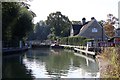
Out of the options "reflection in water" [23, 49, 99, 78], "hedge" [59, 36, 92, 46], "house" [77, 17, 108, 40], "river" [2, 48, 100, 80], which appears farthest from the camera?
"house" [77, 17, 108, 40]

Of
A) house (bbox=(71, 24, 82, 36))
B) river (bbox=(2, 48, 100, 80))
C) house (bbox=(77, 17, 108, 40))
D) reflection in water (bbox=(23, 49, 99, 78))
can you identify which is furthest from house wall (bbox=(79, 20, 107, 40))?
river (bbox=(2, 48, 100, 80))

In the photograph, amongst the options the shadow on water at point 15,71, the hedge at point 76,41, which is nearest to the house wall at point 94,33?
the hedge at point 76,41

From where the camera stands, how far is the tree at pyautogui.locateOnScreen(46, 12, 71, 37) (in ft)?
337

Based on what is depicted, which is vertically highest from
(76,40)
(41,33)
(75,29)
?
(41,33)

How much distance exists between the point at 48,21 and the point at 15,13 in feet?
248

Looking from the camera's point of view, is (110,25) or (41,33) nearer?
(110,25)

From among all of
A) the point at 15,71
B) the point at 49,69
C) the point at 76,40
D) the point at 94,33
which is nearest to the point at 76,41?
the point at 76,40

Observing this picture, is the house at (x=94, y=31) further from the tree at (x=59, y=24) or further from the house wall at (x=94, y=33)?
the tree at (x=59, y=24)

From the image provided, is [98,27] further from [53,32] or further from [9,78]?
[9,78]

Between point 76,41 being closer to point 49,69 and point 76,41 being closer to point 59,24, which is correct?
point 59,24

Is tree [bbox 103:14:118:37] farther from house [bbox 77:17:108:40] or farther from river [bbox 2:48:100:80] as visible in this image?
river [bbox 2:48:100:80]

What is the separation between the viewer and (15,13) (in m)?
34.2

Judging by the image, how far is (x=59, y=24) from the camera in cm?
10581

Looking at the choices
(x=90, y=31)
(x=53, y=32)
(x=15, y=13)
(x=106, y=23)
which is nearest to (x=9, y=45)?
(x=15, y=13)
